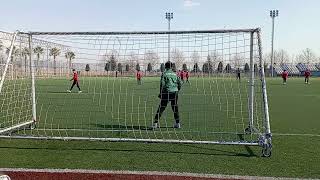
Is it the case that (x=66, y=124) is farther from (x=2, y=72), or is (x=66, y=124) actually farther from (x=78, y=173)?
(x=78, y=173)

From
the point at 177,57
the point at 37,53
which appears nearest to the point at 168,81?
the point at 177,57

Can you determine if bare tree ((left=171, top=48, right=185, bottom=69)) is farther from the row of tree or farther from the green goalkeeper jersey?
the row of tree

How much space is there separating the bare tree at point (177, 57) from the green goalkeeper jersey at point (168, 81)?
0.30 metres

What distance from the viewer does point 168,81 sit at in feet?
35.3

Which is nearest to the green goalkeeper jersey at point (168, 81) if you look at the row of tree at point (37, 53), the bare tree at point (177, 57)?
the bare tree at point (177, 57)

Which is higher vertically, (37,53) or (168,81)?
(37,53)

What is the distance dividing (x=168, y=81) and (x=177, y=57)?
0.71 m

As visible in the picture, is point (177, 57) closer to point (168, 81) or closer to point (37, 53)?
point (168, 81)

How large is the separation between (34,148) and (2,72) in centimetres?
199

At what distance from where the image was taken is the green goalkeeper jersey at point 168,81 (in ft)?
35.2

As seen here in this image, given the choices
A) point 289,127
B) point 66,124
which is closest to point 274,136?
point 289,127

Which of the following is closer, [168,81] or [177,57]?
[177,57]

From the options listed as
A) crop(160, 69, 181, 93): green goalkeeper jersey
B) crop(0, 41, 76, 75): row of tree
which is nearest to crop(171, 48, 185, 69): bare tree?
crop(160, 69, 181, 93): green goalkeeper jersey

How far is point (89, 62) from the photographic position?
1029 cm
